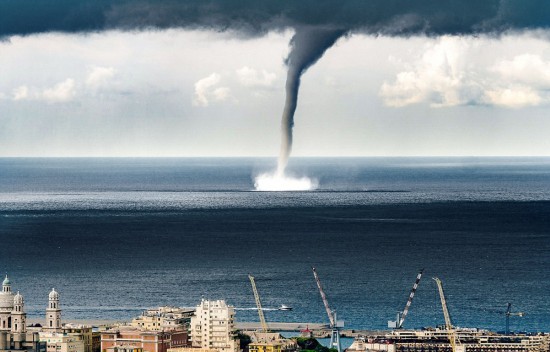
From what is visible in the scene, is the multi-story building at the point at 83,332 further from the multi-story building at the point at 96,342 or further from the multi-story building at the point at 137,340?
the multi-story building at the point at 137,340

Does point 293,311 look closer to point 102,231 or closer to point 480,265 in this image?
point 480,265

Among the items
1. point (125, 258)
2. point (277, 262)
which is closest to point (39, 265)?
point (125, 258)

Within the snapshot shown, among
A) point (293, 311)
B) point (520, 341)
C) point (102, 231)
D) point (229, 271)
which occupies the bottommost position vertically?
point (520, 341)

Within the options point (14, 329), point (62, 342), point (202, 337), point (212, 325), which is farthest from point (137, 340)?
point (14, 329)

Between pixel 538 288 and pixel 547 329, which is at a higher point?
pixel 538 288

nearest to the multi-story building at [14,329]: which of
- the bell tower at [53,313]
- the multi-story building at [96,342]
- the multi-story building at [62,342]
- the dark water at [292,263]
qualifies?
the multi-story building at [62,342]

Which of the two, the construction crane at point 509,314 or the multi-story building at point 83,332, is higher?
the construction crane at point 509,314
